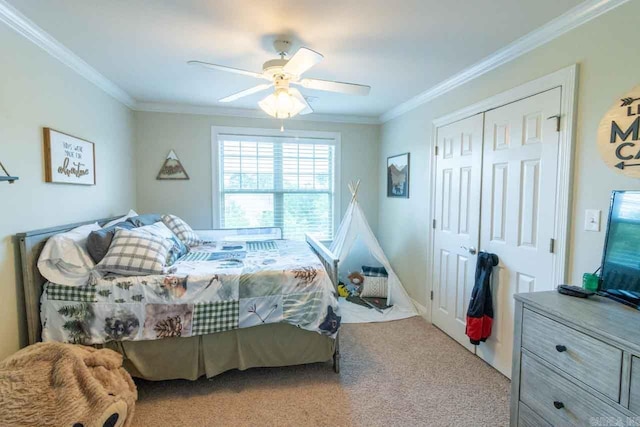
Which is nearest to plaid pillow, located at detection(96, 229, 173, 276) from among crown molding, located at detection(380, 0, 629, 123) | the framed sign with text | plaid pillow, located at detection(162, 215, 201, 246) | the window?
the framed sign with text

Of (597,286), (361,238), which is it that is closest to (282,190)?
(361,238)

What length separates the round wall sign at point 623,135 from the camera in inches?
58.8

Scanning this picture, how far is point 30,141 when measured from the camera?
198 cm

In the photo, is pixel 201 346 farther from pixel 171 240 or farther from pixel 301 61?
pixel 301 61

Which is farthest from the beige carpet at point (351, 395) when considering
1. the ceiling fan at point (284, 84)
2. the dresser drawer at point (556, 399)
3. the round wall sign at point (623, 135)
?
the ceiling fan at point (284, 84)

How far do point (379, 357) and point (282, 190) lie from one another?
2.45m

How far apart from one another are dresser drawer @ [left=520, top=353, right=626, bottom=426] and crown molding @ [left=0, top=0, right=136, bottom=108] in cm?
338

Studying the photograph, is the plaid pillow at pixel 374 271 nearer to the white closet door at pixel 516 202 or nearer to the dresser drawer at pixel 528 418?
the white closet door at pixel 516 202

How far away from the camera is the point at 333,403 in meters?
2.00

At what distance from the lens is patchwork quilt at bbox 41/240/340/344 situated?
1949 mm

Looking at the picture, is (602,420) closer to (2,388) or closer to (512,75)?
(512,75)

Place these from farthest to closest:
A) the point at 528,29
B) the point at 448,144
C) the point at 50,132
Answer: the point at 448,144 < the point at 50,132 < the point at 528,29

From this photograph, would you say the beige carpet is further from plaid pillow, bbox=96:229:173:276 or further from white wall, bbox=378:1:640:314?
white wall, bbox=378:1:640:314

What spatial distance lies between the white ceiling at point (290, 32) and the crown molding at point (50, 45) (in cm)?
5
